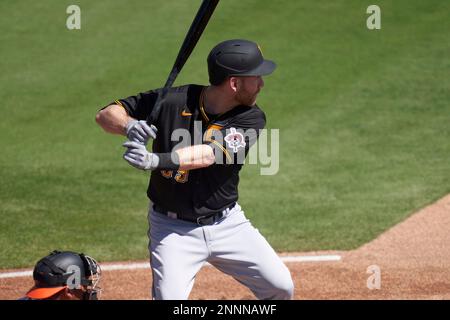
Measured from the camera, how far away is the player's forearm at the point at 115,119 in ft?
18.9

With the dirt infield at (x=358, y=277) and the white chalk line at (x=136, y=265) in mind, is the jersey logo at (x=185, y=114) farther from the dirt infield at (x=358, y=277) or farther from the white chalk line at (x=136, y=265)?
the white chalk line at (x=136, y=265)

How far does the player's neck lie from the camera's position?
5.91 metres

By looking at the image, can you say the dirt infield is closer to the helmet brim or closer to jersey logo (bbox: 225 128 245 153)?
jersey logo (bbox: 225 128 245 153)

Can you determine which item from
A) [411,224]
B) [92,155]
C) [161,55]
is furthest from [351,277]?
[161,55]

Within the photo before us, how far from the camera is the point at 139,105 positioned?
5953 mm

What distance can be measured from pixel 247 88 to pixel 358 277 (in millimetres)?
2931

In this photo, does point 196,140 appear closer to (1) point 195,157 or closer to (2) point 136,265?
(1) point 195,157

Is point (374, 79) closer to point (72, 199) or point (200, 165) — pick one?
point (72, 199)

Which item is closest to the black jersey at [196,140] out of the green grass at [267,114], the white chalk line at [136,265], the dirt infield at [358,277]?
the dirt infield at [358,277]

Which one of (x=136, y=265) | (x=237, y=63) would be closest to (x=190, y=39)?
(x=237, y=63)

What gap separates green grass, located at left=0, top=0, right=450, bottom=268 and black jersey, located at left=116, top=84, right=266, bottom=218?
9.49 feet

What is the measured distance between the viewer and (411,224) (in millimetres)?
9242

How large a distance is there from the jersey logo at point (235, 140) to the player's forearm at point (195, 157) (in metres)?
0.17

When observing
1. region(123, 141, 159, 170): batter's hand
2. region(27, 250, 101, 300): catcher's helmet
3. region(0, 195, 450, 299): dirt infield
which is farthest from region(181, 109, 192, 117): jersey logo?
region(0, 195, 450, 299): dirt infield
